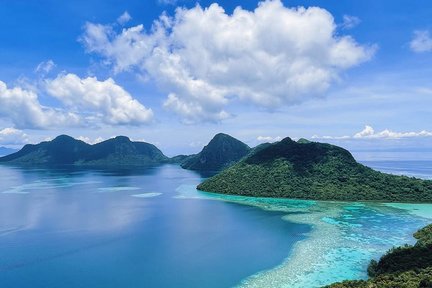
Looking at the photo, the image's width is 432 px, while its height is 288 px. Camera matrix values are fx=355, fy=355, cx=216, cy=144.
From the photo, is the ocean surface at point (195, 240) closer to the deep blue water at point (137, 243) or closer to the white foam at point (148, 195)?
the deep blue water at point (137, 243)

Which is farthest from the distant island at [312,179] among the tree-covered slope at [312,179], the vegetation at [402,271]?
the vegetation at [402,271]

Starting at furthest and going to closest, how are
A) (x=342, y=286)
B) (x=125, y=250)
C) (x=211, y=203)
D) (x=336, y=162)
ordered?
(x=336, y=162), (x=211, y=203), (x=125, y=250), (x=342, y=286)

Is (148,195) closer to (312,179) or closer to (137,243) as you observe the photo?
(312,179)

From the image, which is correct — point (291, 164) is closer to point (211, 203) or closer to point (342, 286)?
point (211, 203)

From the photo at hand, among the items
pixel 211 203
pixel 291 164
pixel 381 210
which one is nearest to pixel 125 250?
pixel 211 203

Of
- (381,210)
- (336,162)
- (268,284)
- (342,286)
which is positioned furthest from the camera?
(336,162)

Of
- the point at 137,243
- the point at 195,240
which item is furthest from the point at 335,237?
the point at 137,243

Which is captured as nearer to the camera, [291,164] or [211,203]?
[211,203]
